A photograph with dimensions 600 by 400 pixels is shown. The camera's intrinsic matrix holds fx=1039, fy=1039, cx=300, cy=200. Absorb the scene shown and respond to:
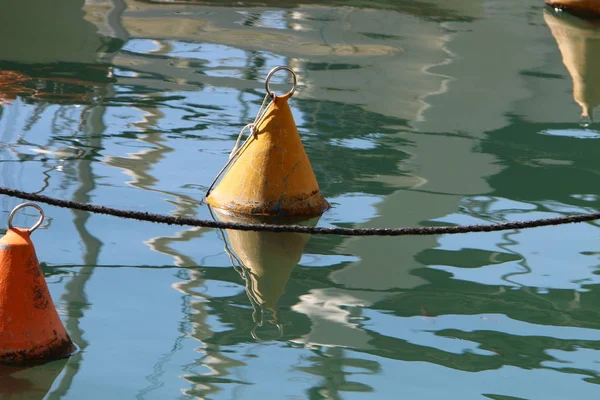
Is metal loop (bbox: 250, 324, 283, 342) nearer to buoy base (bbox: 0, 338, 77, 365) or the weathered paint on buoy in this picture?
the weathered paint on buoy

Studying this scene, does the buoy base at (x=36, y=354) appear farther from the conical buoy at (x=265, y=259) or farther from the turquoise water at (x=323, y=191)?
the conical buoy at (x=265, y=259)

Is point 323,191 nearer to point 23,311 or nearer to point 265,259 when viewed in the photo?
point 265,259

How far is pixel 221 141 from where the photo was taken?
23.5 feet

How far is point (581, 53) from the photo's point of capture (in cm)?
1067

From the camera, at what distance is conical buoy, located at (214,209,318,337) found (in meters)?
4.67

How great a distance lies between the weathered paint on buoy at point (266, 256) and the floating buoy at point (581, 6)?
744 cm

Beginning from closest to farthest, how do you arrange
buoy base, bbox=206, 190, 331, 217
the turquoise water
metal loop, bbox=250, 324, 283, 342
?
1. the turquoise water
2. metal loop, bbox=250, 324, 283, 342
3. buoy base, bbox=206, 190, 331, 217

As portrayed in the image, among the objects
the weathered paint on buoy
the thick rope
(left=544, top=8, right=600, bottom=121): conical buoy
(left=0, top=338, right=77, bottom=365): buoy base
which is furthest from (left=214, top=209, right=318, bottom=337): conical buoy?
(left=544, top=8, right=600, bottom=121): conical buoy

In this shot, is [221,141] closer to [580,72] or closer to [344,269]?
[344,269]

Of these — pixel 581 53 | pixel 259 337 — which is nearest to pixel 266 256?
pixel 259 337

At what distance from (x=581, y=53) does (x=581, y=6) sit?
5.65 feet

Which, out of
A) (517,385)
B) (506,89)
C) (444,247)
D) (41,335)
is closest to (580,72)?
(506,89)

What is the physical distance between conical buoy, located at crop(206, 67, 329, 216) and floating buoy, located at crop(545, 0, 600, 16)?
7.24 m

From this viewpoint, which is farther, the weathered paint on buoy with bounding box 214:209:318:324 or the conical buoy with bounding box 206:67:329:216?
the conical buoy with bounding box 206:67:329:216
